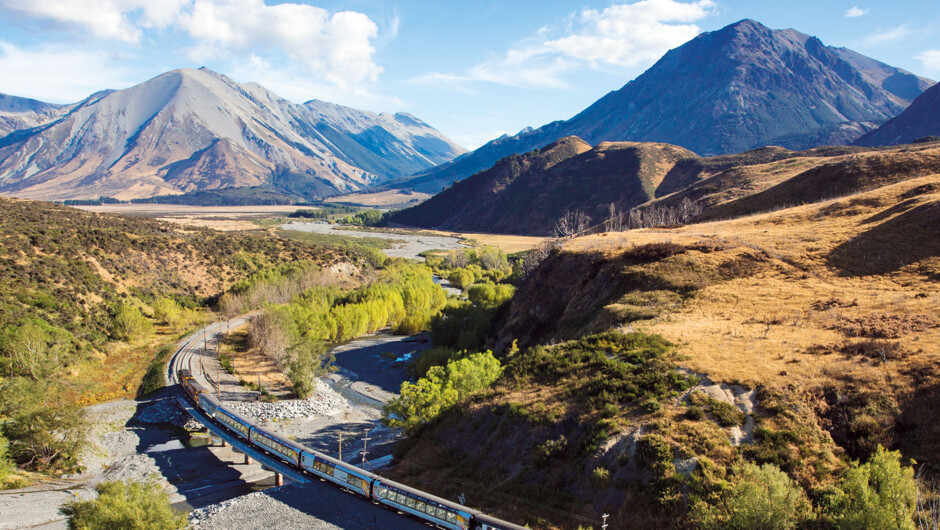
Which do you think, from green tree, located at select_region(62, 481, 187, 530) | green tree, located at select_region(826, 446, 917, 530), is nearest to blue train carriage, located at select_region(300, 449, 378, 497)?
green tree, located at select_region(62, 481, 187, 530)

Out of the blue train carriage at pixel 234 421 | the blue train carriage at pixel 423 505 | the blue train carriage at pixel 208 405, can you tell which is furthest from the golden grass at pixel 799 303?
the blue train carriage at pixel 208 405

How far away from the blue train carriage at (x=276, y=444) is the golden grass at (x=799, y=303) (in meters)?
22.9

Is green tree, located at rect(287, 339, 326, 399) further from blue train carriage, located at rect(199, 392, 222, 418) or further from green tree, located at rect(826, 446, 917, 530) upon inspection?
green tree, located at rect(826, 446, 917, 530)

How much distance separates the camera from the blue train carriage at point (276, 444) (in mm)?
30125

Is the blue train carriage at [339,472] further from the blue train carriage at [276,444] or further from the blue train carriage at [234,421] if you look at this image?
the blue train carriage at [234,421]

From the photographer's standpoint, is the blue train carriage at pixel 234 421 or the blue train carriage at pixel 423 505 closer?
the blue train carriage at pixel 423 505

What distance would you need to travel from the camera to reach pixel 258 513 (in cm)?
2616

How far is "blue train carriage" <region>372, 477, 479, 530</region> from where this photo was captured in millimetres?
21500

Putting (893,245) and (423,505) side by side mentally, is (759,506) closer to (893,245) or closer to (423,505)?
(423,505)

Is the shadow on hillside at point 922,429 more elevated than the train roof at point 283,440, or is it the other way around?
the shadow on hillside at point 922,429

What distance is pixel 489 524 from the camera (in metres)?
20.3

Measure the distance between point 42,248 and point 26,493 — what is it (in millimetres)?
54825

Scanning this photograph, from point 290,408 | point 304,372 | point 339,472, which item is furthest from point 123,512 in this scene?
point 304,372

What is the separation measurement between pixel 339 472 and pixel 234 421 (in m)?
13.2
